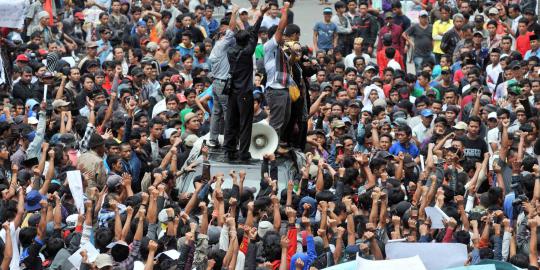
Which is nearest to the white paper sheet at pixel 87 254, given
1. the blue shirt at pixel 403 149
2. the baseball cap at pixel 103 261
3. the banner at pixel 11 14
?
the baseball cap at pixel 103 261

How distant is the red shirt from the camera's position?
Answer: 29547 mm

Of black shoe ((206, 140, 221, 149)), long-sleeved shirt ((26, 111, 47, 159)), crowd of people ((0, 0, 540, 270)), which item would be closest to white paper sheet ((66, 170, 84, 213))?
crowd of people ((0, 0, 540, 270))

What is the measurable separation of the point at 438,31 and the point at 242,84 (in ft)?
33.4

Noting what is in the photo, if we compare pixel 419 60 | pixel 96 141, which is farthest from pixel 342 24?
pixel 96 141

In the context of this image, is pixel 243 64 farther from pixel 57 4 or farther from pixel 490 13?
pixel 57 4

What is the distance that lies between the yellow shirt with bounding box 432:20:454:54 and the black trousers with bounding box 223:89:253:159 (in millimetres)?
9618

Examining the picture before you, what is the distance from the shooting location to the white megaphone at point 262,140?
73.2ft

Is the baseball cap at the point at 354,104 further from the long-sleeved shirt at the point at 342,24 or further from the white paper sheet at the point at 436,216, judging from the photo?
the white paper sheet at the point at 436,216

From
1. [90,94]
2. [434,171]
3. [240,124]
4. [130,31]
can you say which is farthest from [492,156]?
[130,31]

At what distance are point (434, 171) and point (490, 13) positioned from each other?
986 cm

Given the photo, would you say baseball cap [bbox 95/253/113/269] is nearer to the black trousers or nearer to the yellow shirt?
the black trousers

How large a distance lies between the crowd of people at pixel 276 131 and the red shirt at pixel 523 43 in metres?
0.03

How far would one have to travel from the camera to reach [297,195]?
20.7m

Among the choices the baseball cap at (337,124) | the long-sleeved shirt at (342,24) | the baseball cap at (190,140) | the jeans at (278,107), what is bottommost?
the baseball cap at (190,140)
